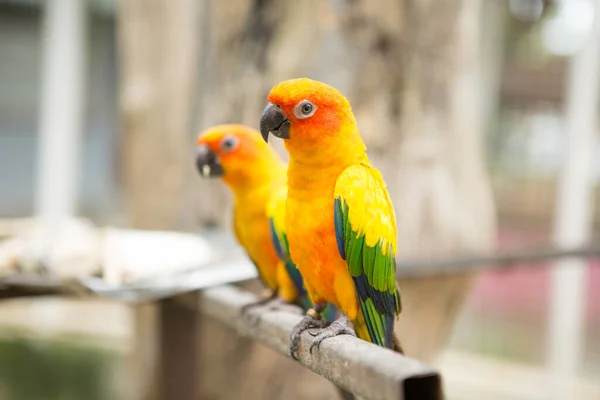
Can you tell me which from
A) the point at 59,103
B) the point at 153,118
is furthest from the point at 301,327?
the point at 59,103

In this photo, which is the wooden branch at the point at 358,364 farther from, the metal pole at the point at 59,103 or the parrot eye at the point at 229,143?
the metal pole at the point at 59,103

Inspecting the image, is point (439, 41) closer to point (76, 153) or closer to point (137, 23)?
point (137, 23)

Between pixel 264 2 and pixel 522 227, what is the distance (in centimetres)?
131

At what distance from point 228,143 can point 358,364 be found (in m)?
0.45

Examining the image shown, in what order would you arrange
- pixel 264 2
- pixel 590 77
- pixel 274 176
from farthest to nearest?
1. pixel 590 77
2. pixel 264 2
3. pixel 274 176

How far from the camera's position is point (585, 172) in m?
2.26

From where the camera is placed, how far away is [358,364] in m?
0.54

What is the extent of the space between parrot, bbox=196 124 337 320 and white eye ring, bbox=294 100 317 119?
0.25m

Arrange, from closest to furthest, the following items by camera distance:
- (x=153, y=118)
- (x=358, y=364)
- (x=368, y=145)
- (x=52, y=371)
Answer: (x=358, y=364) < (x=368, y=145) < (x=153, y=118) < (x=52, y=371)

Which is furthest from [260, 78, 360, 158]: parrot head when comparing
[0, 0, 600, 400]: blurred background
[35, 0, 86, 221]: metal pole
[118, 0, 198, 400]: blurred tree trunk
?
[35, 0, 86, 221]: metal pole

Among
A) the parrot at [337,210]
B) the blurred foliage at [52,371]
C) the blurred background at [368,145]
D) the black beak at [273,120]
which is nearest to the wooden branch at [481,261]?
the blurred background at [368,145]

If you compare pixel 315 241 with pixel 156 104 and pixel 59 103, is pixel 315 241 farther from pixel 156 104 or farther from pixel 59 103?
pixel 59 103

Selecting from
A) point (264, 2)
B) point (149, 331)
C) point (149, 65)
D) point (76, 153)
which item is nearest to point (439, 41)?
point (264, 2)

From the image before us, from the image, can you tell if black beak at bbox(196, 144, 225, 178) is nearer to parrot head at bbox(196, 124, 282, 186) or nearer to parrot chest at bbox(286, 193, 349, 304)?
parrot head at bbox(196, 124, 282, 186)
